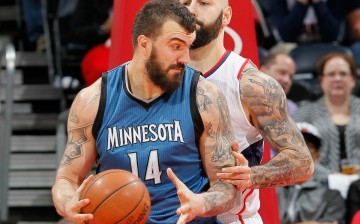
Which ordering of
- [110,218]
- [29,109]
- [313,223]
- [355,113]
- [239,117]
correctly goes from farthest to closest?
[29,109]
[355,113]
[313,223]
[239,117]
[110,218]

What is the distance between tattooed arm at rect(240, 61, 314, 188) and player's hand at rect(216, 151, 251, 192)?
0.34m

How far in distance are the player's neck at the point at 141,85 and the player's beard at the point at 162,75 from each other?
1.8 inches

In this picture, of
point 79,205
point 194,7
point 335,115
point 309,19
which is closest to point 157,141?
point 79,205

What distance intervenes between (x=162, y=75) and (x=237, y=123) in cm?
64

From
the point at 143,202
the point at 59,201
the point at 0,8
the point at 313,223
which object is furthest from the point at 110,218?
the point at 0,8

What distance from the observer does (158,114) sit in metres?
4.03

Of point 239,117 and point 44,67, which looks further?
point 44,67

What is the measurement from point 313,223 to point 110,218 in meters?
3.13

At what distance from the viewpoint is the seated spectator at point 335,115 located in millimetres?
7285

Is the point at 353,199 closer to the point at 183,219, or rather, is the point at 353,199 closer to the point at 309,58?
the point at 309,58

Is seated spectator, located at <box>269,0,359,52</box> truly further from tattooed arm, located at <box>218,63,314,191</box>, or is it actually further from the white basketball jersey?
tattooed arm, located at <box>218,63,314,191</box>

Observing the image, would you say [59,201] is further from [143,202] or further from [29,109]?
[29,109]

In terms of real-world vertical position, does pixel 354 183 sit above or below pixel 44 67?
below

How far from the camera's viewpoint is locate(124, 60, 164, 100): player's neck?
4.07 m
